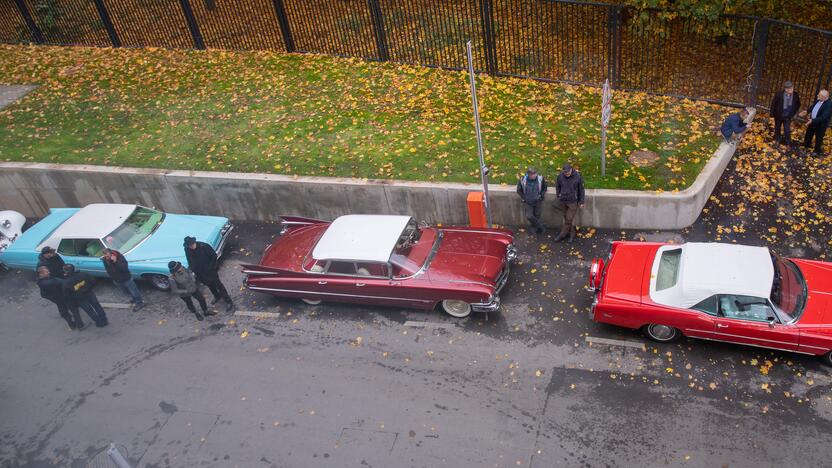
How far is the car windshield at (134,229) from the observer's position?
11062 mm

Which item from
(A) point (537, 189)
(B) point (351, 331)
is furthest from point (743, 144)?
(B) point (351, 331)

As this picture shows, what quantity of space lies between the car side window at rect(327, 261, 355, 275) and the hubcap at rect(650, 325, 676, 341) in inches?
181

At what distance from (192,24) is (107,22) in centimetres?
278

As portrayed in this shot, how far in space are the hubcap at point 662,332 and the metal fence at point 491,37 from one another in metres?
7.12

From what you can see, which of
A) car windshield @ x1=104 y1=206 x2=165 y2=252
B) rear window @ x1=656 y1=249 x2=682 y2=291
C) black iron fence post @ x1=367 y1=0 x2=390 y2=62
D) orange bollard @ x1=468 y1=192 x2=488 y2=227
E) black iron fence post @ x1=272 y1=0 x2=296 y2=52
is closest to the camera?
rear window @ x1=656 y1=249 x2=682 y2=291

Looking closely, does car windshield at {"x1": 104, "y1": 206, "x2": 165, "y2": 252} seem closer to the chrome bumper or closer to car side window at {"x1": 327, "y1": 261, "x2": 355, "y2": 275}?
car side window at {"x1": 327, "y1": 261, "x2": 355, "y2": 275}

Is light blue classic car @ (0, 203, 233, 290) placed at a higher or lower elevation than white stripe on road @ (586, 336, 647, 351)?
higher

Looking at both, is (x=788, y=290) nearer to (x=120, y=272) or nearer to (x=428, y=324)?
(x=428, y=324)

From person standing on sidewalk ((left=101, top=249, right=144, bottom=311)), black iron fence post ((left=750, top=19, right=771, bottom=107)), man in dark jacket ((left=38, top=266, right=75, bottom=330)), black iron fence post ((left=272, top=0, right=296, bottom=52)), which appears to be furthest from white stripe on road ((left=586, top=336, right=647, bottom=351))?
black iron fence post ((left=272, top=0, right=296, bottom=52))

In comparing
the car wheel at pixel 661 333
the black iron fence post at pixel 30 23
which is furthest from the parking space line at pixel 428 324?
the black iron fence post at pixel 30 23

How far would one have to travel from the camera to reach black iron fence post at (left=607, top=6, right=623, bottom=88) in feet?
42.7

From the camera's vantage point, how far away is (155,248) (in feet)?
36.6

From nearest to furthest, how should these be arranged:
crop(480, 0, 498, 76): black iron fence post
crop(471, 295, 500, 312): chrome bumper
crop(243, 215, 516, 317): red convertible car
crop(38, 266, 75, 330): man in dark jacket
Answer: crop(471, 295, 500, 312): chrome bumper, crop(243, 215, 516, 317): red convertible car, crop(38, 266, 75, 330): man in dark jacket, crop(480, 0, 498, 76): black iron fence post

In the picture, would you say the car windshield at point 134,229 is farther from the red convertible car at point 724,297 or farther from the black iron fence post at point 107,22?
the black iron fence post at point 107,22
